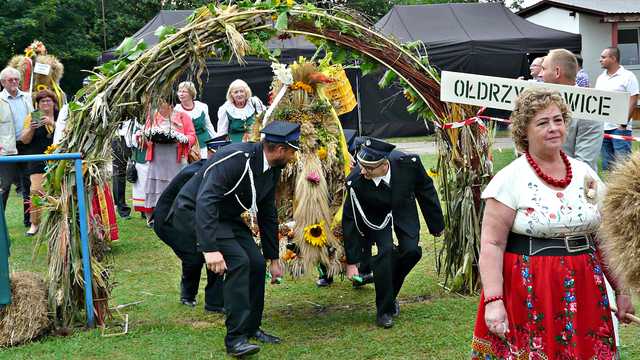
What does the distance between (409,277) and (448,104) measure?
1.89 meters

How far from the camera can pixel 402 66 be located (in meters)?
6.35


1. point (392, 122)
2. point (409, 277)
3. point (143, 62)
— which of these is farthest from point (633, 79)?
point (392, 122)

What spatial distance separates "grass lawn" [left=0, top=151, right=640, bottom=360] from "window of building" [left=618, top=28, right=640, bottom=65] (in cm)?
1872

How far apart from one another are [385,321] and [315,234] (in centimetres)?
100

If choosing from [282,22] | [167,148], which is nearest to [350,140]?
[282,22]

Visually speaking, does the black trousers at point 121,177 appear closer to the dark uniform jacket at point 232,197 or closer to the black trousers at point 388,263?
the dark uniform jacket at point 232,197

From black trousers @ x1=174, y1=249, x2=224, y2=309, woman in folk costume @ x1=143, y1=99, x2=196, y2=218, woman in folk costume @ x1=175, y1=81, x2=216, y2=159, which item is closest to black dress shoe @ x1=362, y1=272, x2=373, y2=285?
black trousers @ x1=174, y1=249, x2=224, y2=309

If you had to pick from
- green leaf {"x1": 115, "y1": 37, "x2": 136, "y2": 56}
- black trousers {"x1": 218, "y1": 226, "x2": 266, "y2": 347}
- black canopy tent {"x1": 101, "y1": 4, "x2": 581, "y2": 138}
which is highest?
black canopy tent {"x1": 101, "y1": 4, "x2": 581, "y2": 138}

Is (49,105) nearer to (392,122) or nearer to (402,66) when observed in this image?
(402,66)

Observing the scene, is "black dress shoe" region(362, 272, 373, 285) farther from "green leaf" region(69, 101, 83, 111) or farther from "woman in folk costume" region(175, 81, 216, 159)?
"woman in folk costume" region(175, 81, 216, 159)

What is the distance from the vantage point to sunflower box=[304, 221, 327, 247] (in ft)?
21.2

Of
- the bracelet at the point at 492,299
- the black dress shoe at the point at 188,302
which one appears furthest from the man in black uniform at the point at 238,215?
the bracelet at the point at 492,299

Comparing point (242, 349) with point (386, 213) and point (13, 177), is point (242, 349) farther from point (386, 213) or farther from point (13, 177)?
point (13, 177)

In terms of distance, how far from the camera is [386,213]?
20.3ft
